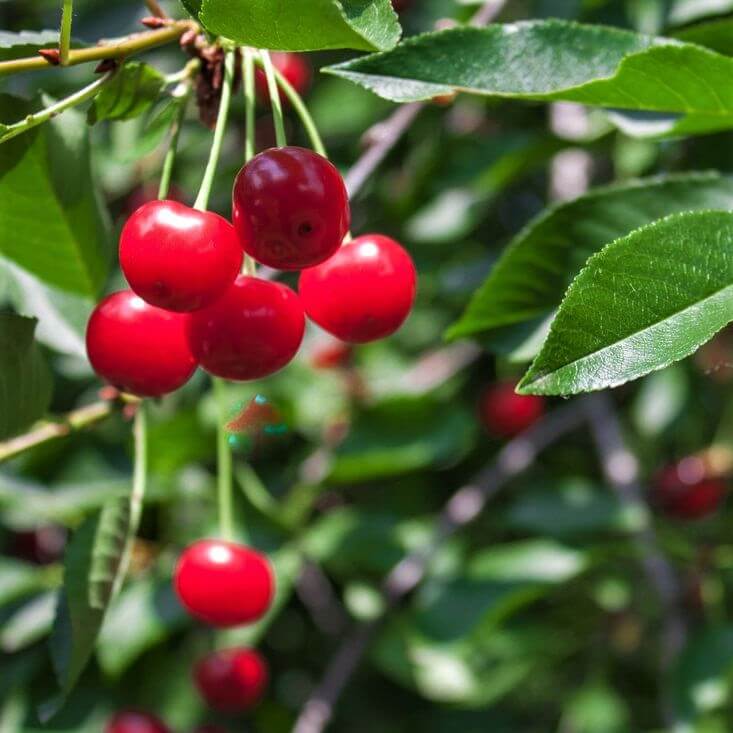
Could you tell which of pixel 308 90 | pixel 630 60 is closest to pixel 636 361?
pixel 630 60

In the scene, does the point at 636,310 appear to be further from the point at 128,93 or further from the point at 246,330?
the point at 128,93

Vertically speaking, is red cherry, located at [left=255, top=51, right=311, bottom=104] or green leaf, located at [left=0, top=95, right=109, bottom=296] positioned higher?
green leaf, located at [left=0, top=95, right=109, bottom=296]

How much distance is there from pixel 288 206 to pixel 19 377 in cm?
43

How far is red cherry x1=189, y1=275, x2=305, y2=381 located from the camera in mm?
1008

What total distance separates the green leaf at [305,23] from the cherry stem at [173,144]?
230 mm

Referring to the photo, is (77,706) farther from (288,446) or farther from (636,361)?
(636,361)

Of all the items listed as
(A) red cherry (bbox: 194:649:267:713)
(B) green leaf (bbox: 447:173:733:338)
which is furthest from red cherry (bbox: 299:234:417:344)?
(A) red cherry (bbox: 194:649:267:713)

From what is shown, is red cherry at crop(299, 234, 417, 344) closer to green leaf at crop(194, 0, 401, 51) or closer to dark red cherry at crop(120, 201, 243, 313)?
dark red cherry at crop(120, 201, 243, 313)

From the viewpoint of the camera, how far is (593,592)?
254 centimetres

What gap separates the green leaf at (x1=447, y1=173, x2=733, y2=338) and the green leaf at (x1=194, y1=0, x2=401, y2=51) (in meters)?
0.41

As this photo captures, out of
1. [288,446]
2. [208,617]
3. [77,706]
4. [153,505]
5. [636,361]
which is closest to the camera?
[636,361]

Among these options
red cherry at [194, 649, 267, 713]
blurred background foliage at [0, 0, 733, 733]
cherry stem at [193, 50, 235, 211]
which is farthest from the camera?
blurred background foliage at [0, 0, 733, 733]

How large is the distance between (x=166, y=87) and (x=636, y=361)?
63cm

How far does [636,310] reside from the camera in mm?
798
